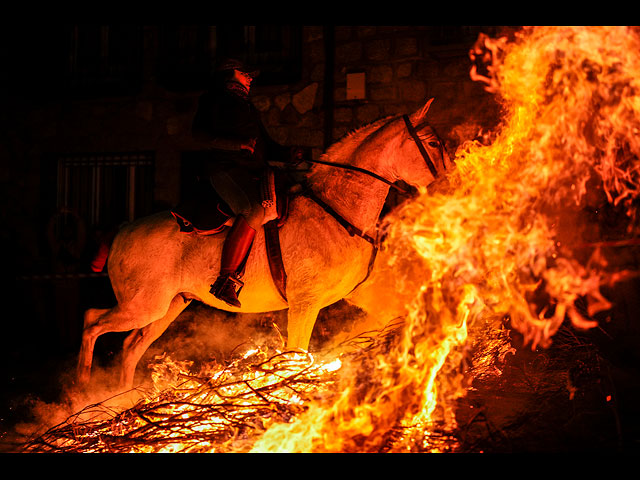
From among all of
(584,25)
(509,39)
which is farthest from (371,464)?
(509,39)

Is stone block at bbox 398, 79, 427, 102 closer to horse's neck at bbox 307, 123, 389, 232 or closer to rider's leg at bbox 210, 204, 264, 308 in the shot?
horse's neck at bbox 307, 123, 389, 232

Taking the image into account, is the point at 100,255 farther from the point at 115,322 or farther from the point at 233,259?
the point at 233,259

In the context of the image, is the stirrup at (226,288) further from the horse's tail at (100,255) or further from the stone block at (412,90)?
the stone block at (412,90)

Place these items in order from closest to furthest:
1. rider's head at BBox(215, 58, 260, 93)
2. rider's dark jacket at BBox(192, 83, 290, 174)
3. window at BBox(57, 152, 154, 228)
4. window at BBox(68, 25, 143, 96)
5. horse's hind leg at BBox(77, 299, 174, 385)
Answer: rider's dark jacket at BBox(192, 83, 290, 174)
rider's head at BBox(215, 58, 260, 93)
horse's hind leg at BBox(77, 299, 174, 385)
window at BBox(57, 152, 154, 228)
window at BBox(68, 25, 143, 96)

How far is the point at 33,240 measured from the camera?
10602mm

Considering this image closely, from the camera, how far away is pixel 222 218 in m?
5.37

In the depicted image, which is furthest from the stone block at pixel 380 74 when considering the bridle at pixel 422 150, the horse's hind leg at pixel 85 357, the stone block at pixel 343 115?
the horse's hind leg at pixel 85 357

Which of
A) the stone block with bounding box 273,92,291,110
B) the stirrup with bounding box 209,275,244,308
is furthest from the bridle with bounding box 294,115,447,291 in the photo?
the stone block with bounding box 273,92,291,110

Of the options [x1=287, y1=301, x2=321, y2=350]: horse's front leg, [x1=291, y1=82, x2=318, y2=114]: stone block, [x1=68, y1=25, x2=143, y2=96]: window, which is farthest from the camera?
[x1=68, y1=25, x2=143, y2=96]: window

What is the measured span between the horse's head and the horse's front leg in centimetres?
166

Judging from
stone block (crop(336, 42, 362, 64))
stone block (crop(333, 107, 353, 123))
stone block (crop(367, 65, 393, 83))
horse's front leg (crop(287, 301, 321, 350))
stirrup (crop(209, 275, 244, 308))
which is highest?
stone block (crop(336, 42, 362, 64))

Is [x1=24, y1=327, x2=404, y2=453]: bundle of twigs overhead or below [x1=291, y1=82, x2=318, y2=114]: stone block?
below

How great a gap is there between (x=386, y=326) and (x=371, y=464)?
184 centimetres

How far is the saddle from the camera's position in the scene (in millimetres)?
5273
